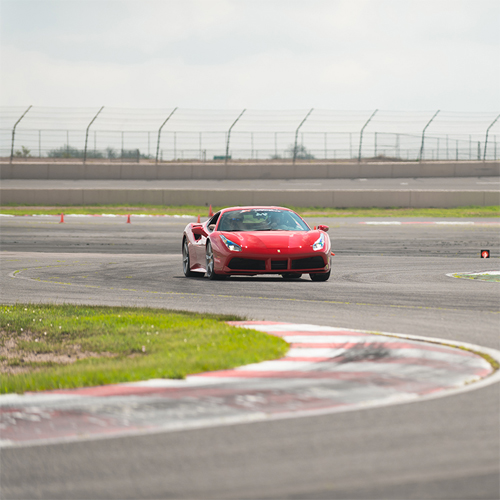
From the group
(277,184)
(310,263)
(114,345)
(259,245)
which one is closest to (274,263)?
(259,245)

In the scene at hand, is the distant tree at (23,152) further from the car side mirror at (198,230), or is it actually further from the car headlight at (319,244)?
the car headlight at (319,244)

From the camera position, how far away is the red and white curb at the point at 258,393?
14.6 feet

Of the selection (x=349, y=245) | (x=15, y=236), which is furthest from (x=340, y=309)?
(x=15, y=236)

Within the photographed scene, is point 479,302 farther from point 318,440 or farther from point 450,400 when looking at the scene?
point 318,440

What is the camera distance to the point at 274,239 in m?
11.9

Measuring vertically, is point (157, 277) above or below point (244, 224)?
below

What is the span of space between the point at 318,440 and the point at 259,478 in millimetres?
634

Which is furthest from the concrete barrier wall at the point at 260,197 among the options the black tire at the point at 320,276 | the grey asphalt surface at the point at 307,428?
the black tire at the point at 320,276

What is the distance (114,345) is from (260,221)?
5958mm

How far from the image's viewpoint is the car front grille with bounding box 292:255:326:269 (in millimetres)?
11781

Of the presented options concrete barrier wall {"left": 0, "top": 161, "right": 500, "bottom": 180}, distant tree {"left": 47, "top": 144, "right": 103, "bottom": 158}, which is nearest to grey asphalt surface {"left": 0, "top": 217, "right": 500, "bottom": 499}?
concrete barrier wall {"left": 0, "top": 161, "right": 500, "bottom": 180}

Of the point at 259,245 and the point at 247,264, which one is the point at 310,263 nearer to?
the point at 259,245

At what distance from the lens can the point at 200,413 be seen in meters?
4.63

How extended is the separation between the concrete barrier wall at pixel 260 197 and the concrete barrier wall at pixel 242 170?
31.4ft
